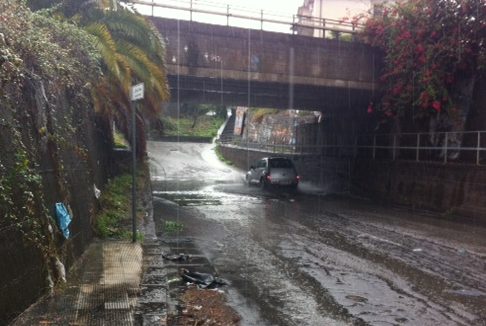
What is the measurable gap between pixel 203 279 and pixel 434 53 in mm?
14972

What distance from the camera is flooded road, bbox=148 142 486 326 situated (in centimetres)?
659

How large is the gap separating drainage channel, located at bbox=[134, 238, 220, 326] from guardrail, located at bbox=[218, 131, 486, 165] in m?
11.3

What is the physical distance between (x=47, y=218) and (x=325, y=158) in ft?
88.7

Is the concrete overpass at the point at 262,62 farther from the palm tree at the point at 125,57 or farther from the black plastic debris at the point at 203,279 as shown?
the black plastic debris at the point at 203,279

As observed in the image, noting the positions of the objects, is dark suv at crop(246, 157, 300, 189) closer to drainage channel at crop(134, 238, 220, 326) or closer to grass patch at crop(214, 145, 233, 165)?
drainage channel at crop(134, 238, 220, 326)

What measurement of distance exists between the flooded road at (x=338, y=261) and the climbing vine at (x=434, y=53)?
4815mm

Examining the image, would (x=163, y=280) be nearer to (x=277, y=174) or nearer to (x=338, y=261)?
(x=338, y=261)

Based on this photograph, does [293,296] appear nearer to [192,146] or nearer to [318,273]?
[318,273]

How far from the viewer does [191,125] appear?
240ft

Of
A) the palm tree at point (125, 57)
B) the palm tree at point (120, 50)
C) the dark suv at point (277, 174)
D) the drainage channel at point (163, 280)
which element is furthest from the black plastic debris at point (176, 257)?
the dark suv at point (277, 174)

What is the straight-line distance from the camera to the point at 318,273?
28.2 feet

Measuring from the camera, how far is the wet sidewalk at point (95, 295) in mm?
5398

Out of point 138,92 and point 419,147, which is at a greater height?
point 138,92

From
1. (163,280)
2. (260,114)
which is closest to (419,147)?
(163,280)
